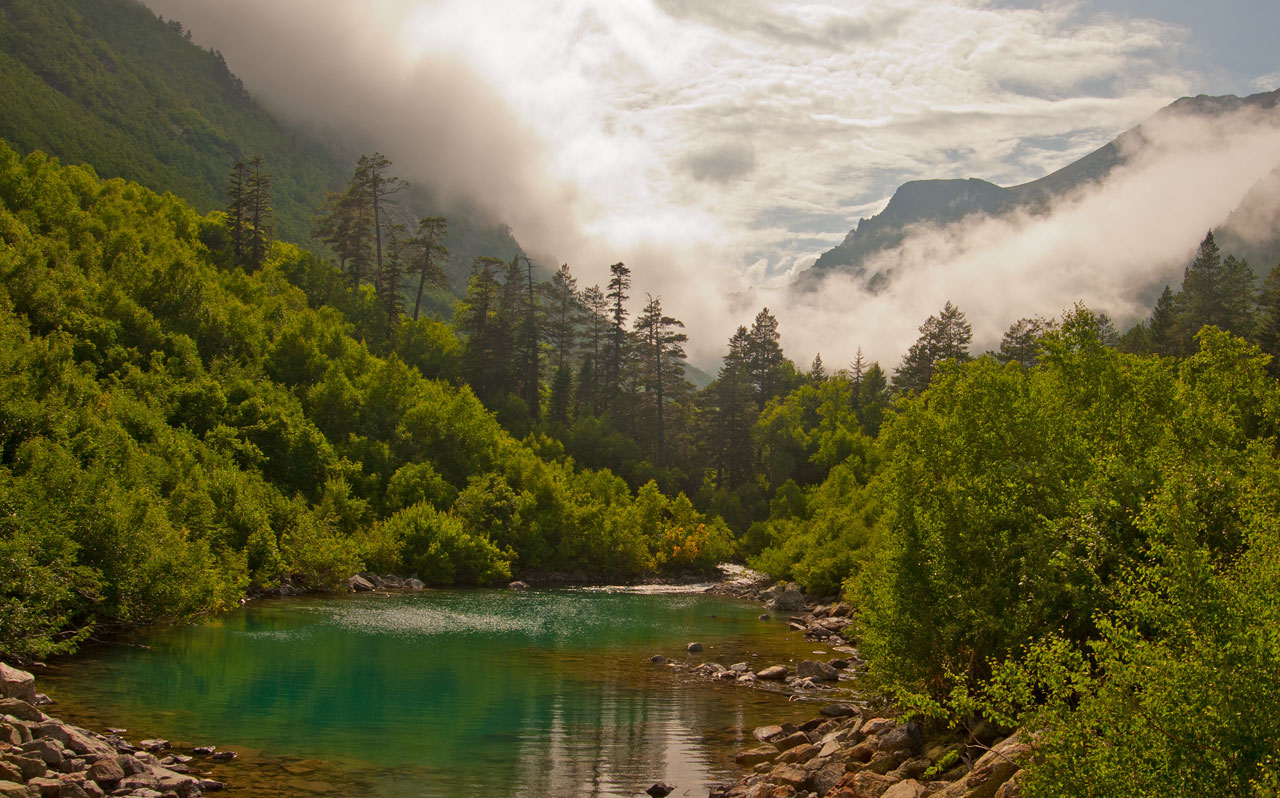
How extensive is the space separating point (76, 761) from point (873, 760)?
19.3 meters

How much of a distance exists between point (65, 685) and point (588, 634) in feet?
94.2

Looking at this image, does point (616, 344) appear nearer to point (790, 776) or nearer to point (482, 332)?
point (482, 332)

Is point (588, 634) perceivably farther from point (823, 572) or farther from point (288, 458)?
point (288, 458)

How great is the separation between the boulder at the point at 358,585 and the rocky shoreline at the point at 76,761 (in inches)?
1750

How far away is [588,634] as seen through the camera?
5141cm

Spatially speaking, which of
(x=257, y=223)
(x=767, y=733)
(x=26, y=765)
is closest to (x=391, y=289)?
(x=257, y=223)

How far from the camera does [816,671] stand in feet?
127

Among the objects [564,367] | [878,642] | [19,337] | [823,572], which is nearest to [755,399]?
[564,367]

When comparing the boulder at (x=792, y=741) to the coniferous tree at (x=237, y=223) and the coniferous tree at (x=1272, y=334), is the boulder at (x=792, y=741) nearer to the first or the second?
the coniferous tree at (x=1272, y=334)

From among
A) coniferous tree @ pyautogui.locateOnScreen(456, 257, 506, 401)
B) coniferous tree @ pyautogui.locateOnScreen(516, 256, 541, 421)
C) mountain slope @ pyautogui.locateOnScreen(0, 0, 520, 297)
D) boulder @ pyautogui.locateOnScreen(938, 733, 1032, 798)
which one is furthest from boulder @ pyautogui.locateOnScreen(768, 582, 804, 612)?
mountain slope @ pyautogui.locateOnScreen(0, 0, 520, 297)

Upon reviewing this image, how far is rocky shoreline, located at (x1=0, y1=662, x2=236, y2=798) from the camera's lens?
17.7 metres

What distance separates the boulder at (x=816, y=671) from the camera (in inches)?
1513

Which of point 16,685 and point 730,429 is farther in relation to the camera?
point 730,429

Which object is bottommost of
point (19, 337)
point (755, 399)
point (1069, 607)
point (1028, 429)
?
point (1069, 607)
